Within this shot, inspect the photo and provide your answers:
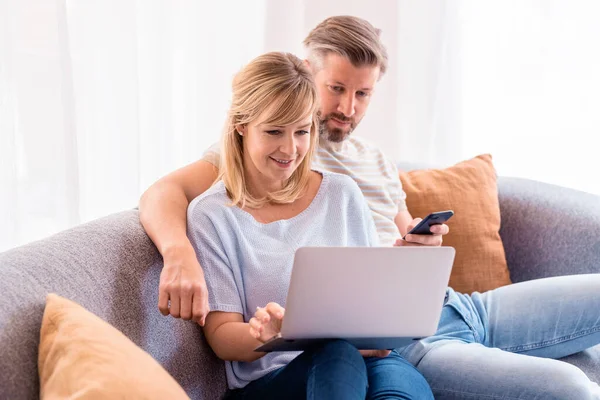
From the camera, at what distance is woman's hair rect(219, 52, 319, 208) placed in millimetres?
1505

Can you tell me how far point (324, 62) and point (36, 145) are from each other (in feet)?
2.45

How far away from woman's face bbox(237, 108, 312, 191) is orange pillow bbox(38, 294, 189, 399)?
0.54 metres

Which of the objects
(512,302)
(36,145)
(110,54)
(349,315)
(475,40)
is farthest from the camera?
(475,40)

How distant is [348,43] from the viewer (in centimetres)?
184

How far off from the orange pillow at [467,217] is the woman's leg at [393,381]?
2.31 ft

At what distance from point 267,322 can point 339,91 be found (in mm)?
746

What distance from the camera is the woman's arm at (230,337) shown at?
1.40 m

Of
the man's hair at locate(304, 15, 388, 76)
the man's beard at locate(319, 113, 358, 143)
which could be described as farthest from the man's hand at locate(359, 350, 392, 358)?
the man's hair at locate(304, 15, 388, 76)

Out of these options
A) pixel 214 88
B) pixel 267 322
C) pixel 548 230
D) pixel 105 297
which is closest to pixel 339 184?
pixel 267 322

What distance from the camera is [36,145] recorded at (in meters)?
1.99

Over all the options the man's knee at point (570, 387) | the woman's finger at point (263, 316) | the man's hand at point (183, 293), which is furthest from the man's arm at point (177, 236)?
the man's knee at point (570, 387)

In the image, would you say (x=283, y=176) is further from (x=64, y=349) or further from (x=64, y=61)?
(x=64, y=61)

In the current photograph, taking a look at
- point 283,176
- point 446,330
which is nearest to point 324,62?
point 283,176

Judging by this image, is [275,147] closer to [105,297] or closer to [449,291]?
[105,297]
